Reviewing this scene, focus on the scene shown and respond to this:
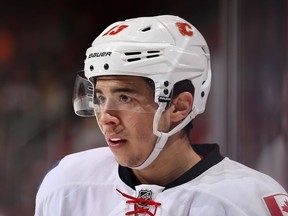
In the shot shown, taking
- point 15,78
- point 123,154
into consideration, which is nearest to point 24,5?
point 15,78

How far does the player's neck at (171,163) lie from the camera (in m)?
1.24

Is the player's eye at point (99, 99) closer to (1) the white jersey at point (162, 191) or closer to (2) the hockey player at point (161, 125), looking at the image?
(2) the hockey player at point (161, 125)

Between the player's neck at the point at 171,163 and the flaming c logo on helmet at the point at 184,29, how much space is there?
Result: 8.6 inches

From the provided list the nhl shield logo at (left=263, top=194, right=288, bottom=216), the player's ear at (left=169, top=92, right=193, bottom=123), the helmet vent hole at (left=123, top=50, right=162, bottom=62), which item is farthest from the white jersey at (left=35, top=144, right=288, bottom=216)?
the helmet vent hole at (left=123, top=50, right=162, bottom=62)

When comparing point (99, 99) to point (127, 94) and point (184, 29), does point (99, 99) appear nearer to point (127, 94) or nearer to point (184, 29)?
point (127, 94)

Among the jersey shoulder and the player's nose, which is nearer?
the player's nose


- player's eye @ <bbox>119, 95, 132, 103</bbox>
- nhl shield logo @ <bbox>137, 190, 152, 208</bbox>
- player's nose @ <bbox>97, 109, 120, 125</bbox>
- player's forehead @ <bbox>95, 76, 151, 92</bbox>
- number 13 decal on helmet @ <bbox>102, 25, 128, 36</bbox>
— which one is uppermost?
number 13 decal on helmet @ <bbox>102, 25, 128, 36</bbox>

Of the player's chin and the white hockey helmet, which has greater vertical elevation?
the white hockey helmet

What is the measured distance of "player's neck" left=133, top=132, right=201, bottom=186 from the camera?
1.24 meters

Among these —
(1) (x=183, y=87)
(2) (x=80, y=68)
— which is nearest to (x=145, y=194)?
(1) (x=183, y=87)

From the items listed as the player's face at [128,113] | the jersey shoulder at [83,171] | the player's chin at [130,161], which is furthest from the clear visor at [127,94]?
the jersey shoulder at [83,171]

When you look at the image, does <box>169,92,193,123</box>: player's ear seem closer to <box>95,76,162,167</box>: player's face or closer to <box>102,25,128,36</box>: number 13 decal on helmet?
<box>95,76,162,167</box>: player's face

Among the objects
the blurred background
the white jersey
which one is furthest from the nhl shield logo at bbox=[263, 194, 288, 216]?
the blurred background

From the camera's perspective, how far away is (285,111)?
132 cm
